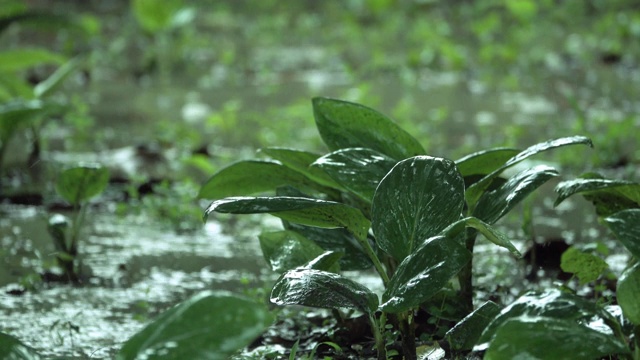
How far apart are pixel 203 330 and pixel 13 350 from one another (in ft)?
0.86

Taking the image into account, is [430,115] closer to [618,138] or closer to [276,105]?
[276,105]

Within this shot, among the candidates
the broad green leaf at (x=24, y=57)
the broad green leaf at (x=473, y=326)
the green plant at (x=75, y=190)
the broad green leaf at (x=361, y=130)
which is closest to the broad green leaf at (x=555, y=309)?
the broad green leaf at (x=473, y=326)

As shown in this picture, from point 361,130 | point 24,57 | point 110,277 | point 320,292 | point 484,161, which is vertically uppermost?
point 24,57

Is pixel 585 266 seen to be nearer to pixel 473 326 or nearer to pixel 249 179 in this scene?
pixel 473 326

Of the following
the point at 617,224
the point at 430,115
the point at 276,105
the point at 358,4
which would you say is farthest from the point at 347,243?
the point at 358,4

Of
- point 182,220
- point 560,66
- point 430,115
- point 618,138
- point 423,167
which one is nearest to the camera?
point 423,167

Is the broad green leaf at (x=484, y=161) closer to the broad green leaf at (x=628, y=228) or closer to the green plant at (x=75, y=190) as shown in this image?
the broad green leaf at (x=628, y=228)

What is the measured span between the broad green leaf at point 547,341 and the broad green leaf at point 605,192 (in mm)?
316

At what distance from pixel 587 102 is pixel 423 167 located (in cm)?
320

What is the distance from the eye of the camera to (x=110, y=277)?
2.17 m

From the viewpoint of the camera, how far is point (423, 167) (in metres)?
1.49

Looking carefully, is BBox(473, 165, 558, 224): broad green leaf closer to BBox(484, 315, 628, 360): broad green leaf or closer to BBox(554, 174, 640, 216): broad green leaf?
BBox(554, 174, 640, 216): broad green leaf

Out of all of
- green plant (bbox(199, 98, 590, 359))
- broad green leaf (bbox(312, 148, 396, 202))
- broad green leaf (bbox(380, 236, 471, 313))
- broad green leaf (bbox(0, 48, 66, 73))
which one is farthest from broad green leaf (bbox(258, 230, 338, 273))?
broad green leaf (bbox(0, 48, 66, 73))

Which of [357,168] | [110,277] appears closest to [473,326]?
[357,168]
